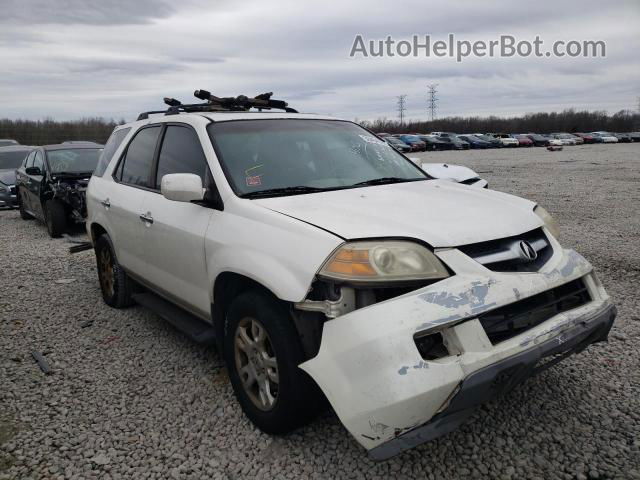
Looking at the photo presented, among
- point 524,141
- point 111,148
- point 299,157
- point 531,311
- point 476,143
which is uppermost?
point 111,148

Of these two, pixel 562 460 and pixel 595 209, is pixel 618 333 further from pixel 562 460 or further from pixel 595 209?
pixel 595 209

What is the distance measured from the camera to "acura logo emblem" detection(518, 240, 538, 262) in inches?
95.6

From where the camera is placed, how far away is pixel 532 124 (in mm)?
83625

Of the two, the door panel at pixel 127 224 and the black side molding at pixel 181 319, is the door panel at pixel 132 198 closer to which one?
the door panel at pixel 127 224

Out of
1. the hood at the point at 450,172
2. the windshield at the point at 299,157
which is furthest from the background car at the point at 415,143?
the windshield at the point at 299,157

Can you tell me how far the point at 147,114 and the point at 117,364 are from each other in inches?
87.7

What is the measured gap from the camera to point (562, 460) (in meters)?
2.45

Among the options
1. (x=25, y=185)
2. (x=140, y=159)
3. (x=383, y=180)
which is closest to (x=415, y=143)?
(x=25, y=185)

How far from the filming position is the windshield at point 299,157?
3.12 m

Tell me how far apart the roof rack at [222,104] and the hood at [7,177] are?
391 inches

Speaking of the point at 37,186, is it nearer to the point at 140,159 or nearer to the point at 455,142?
the point at 140,159

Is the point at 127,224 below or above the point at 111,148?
below

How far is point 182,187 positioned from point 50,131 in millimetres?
54989

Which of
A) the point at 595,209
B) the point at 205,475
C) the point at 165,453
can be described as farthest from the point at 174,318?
the point at 595,209
